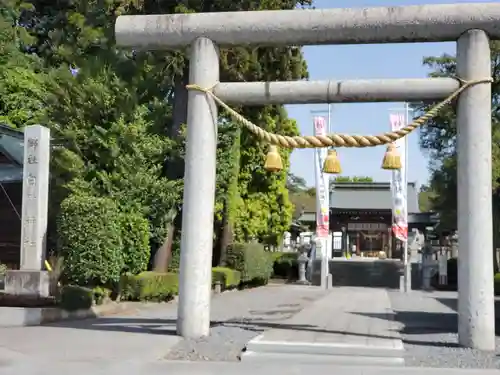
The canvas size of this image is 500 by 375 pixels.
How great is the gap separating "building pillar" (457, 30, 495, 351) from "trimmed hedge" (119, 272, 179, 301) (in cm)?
890

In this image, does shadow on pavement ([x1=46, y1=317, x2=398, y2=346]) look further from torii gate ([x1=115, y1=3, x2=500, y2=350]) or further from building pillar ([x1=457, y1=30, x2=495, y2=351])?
building pillar ([x1=457, y1=30, x2=495, y2=351])

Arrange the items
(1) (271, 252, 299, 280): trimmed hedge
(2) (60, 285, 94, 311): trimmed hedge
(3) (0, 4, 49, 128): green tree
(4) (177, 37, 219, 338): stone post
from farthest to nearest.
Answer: (1) (271, 252, 299, 280): trimmed hedge < (3) (0, 4, 49, 128): green tree < (2) (60, 285, 94, 311): trimmed hedge < (4) (177, 37, 219, 338): stone post

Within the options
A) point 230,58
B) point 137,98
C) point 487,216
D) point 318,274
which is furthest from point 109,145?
point 318,274

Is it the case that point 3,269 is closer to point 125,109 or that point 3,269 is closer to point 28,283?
point 28,283

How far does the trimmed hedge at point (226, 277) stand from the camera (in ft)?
67.0

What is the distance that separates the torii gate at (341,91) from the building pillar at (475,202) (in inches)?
0.5

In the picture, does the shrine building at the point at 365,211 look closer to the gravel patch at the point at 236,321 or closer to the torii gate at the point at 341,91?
the gravel patch at the point at 236,321

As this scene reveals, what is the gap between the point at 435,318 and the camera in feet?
42.5

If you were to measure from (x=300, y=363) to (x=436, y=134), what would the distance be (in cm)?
2243

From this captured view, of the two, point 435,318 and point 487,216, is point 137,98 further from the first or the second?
point 487,216

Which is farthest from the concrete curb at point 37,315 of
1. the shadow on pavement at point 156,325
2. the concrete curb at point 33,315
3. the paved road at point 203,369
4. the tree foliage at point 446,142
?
the tree foliage at point 446,142

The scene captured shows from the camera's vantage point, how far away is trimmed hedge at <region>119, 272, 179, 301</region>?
1551 cm

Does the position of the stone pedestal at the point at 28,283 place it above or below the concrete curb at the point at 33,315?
above

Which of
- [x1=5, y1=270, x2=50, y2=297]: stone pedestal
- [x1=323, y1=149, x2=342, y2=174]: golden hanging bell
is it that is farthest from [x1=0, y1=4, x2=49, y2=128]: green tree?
[x1=323, y1=149, x2=342, y2=174]: golden hanging bell
